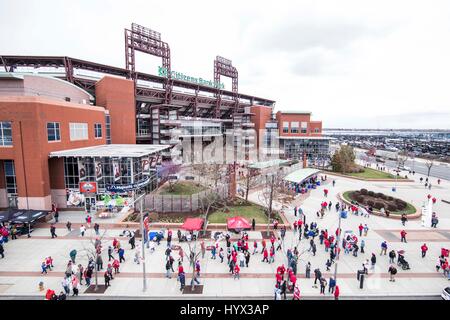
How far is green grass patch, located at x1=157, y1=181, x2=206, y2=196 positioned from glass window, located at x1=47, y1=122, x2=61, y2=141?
14675 millimetres

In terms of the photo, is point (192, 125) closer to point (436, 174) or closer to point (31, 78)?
point (31, 78)

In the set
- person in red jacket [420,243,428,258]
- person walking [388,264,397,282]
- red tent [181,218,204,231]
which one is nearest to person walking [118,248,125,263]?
red tent [181,218,204,231]

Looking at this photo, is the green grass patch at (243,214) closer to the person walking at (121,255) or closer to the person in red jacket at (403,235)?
the person walking at (121,255)

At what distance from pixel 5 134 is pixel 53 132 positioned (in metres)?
4.44

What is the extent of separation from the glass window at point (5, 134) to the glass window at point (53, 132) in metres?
3.51

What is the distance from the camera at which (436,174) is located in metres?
62.1

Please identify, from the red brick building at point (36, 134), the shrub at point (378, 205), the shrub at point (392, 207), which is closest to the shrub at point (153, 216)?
the red brick building at point (36, 134)

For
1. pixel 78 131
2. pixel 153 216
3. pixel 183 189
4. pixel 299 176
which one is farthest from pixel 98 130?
pixel 299 176

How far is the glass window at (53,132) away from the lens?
101 ft

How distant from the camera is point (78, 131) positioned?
36312 mm

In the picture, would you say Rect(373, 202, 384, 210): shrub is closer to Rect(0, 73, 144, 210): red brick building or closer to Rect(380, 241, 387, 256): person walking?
Rect(380, 241, 387, 256): person walking

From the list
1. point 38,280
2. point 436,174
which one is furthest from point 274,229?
point 436,174

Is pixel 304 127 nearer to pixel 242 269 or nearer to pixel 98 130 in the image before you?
pixel 98 130
